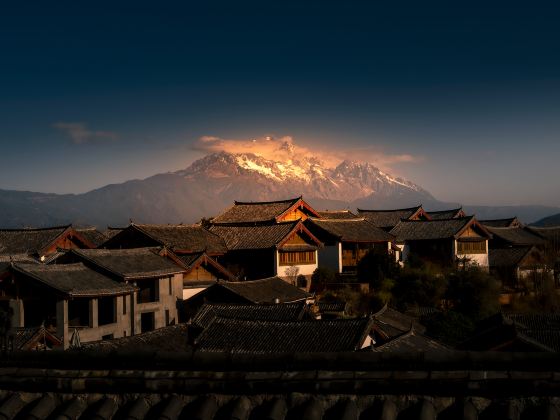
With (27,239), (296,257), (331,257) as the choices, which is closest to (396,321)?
(296,257)

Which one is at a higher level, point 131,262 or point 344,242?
point 344,242

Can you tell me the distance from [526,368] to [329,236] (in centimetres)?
3322

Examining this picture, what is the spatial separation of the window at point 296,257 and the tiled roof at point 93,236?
12.1 meters

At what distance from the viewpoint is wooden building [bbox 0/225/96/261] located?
36.2 metres

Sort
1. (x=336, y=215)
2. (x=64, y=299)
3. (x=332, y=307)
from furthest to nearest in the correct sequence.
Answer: (x=336, y=215), (x=332, y=307), (x=64, y=299)

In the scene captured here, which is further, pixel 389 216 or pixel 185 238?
pixel 389 216

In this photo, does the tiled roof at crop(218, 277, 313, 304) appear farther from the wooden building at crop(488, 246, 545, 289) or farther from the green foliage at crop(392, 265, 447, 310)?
the wooden building at crop(488, 246, 545, 289)

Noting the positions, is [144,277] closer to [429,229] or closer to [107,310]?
[107,310]

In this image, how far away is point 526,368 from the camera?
4703 millimetres

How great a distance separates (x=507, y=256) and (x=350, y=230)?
9.46 metres

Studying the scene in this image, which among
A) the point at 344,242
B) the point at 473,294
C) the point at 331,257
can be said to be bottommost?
the point at 473,294

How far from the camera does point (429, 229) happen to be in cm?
4209

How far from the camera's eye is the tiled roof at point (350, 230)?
3819 centimetres

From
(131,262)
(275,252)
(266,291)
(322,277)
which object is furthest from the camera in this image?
(322,277)
